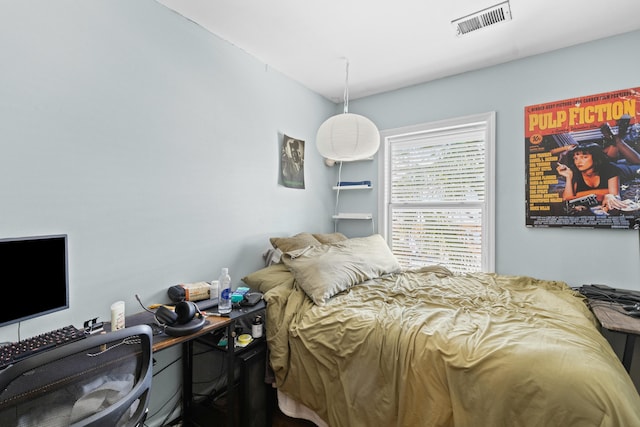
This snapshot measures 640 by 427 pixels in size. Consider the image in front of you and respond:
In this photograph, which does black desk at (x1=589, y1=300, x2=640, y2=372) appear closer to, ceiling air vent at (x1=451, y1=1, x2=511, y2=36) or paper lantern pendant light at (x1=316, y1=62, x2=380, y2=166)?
paper lantern pendant light at (x1=316, y1=62, x2=380, y2=166)

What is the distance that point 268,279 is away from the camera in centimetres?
208

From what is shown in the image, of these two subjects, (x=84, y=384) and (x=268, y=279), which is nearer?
(x=84, y=384)

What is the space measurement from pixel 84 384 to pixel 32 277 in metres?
0.64

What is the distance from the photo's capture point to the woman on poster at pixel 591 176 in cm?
210

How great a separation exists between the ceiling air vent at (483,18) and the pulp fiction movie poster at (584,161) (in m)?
0.86

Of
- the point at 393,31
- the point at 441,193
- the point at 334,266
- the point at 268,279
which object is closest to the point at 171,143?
the point at 268,279

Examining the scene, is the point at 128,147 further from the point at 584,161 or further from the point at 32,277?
the point at 584,161

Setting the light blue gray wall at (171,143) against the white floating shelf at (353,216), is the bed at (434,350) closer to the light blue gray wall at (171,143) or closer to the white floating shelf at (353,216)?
the light blue gray wall at (171,143)

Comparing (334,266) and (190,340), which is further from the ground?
(334,266)

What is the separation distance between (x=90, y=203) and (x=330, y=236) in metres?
1.86

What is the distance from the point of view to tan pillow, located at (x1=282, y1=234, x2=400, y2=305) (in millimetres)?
1894

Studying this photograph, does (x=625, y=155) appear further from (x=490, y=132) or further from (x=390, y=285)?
(x=390, y=285)

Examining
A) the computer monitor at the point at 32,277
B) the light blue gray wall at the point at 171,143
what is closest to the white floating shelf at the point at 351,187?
the light blue gray wall at the point at 171,143

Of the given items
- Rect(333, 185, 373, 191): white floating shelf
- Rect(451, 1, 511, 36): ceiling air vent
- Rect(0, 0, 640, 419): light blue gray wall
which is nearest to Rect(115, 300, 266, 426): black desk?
Rect(0, 0, 640, 419): light blue gray wall
